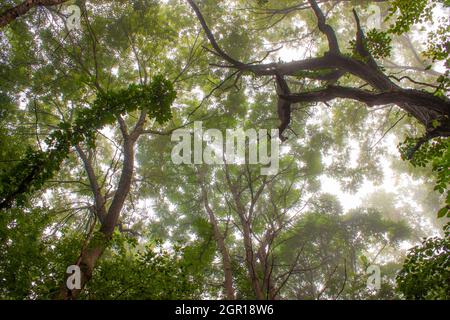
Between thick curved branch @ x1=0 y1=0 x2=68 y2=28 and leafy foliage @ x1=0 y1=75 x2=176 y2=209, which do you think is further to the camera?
thick curved branch @ x1=0 y1=0 x2=68 y2=28

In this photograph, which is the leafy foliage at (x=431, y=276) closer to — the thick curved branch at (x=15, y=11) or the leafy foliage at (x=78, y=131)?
the leafy foliage at (x=78, y=131)

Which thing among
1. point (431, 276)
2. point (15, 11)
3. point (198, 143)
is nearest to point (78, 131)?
point (15, 11)

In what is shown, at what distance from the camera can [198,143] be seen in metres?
12.5

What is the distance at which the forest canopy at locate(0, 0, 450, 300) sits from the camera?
4457mm

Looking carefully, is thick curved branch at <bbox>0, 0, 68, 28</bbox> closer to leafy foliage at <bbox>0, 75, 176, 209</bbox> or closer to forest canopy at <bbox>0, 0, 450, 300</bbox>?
forest canopy at <bbox>0, 0, 450, 300</bbox>

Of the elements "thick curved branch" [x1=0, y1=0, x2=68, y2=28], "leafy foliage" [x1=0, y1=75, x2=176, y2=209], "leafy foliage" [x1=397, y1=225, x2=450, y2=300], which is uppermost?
"thick curved branch" [x1=0, y1=0, x2=68, y2=28]

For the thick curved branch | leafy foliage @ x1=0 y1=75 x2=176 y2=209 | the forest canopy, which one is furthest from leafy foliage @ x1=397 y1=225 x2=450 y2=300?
the thick curved branch

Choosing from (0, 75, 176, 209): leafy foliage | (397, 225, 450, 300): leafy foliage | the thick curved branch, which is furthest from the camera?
the thick curved branch

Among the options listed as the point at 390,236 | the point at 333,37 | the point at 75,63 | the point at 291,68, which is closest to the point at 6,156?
the point at 75,63

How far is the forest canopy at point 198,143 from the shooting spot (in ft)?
14.6

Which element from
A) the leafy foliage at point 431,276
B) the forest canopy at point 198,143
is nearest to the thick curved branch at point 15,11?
the forest canopy at point 198,143
